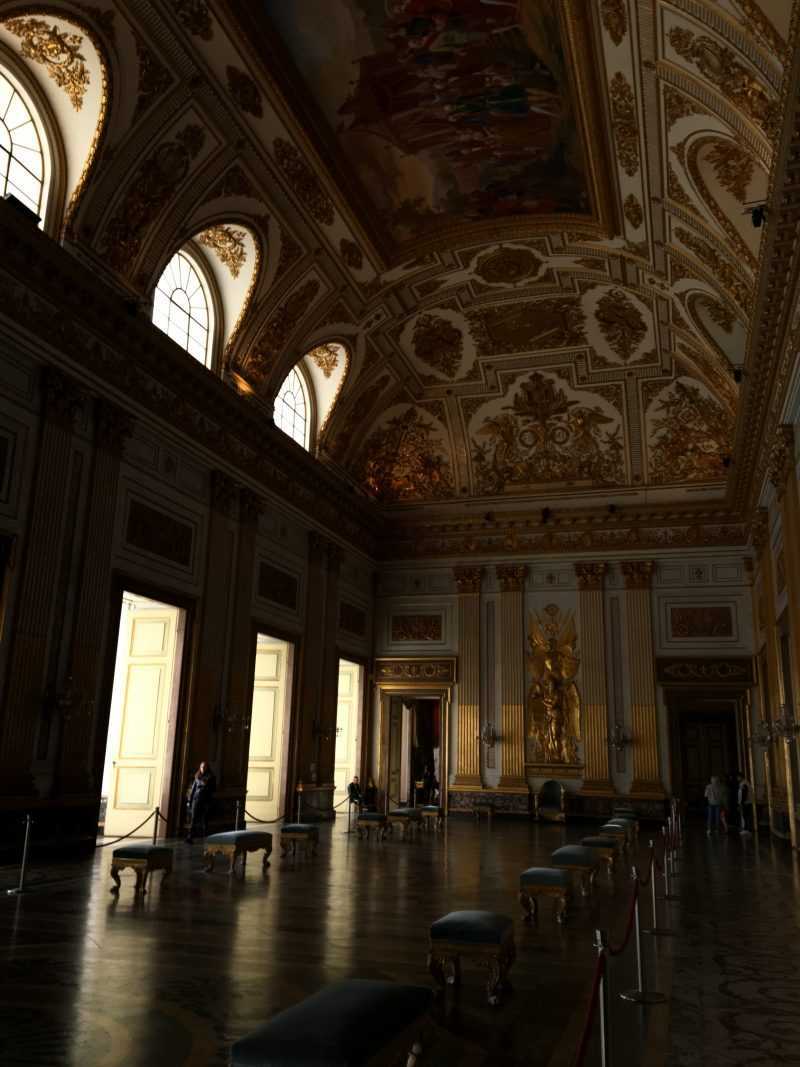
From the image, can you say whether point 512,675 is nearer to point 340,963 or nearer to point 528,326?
point 528,326

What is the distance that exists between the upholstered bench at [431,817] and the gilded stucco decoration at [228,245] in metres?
10.2

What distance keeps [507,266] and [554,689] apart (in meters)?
9.78

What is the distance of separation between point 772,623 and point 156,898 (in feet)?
40.6

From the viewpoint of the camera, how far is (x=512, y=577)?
70.3 feet

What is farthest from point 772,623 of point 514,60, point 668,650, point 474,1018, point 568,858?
point 474,1018

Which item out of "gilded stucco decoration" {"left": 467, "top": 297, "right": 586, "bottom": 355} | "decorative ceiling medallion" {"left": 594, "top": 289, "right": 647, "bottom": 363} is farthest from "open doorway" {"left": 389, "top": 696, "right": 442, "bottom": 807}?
"decorative ceiling medallion" {"left": 594, "top": 289, "right": 647, "bottom": 363}

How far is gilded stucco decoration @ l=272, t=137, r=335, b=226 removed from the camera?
12.9 metres

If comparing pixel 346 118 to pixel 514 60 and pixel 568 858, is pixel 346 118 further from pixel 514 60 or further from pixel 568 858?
pixel 568 858

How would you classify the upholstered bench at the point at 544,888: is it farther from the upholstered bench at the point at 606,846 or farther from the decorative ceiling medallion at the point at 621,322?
the decorative ceiling medallion at the point at 621,322

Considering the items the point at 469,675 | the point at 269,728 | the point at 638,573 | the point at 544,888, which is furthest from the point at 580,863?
the point at 638,573

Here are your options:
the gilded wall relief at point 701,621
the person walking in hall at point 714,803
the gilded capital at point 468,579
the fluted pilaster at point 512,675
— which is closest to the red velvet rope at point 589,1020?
the person walking in hall at point 714,803

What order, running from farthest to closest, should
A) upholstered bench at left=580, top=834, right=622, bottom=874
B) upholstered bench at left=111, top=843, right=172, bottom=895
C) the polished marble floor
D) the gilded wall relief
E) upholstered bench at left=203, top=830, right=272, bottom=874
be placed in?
the gilded wall relief < upholstered bench at left=580, top=834, right=622, bottom=874 < upholstered bench at left=203, top=830, right=272, bottom=874 < upholstered bench at left=111, top=843, right=172, bottom=895 < the polished marble floor

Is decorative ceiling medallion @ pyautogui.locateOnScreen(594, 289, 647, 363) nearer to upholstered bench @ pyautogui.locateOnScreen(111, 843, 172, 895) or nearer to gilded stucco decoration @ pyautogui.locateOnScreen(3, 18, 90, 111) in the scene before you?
gilded stucco decoration @ pyautogui.locateOnScreen(3, 18, 90, 111)

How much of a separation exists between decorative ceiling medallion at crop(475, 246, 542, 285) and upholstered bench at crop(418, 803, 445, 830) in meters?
10.5
